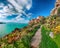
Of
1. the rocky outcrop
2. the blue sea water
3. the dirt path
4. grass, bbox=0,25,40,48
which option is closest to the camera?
grass, bbox=0,25,40,48

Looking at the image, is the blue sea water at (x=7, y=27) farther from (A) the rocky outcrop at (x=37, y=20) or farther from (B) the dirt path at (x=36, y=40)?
(B) the dirt path at (x=36, y=40)

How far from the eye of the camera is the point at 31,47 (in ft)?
20.2

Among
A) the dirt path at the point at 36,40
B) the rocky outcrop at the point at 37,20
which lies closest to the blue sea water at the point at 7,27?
the rocky outcrop at the point at 37,20

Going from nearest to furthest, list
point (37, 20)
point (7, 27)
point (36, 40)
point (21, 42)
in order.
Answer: point (21, 42) < point (36, 40) < point (7, 27) < point (37, 20)

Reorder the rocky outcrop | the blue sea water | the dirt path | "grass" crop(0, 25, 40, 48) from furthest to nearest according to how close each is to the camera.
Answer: the rocky outcrop → the blue sea water → the dirt path → "grass" crop(0, 25, 40, 48)

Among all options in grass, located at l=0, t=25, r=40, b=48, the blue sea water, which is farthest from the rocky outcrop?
grass, located at l=0, t=25, r=40, b=48

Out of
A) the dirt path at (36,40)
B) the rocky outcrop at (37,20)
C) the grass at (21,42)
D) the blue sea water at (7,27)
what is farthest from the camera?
the rocky outcrop at (37,20)

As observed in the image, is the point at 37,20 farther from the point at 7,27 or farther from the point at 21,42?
the point at 21,42

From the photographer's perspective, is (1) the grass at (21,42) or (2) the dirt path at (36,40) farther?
(2) the dirt path at (36,40)

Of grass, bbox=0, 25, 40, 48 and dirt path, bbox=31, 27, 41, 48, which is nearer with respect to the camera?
grass, bbox=0, 25, 40, 48

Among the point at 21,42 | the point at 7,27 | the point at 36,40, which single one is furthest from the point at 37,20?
the point at 21,42

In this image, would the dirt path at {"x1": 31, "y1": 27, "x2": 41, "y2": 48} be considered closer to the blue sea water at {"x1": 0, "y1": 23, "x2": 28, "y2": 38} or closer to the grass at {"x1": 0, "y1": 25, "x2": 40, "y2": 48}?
the grass at {"x1": 0, "y1": 25, "x2": 40, "y2": 48}

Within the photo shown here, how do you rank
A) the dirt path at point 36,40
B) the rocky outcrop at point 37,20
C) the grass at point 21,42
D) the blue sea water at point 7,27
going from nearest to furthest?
the grass at point 21,42
the dirt path at point 36,40
the blue sea water at point 7,27
the rocky outcrop at point 37,20

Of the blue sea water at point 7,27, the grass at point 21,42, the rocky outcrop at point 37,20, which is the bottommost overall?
the grass at point 21,42
